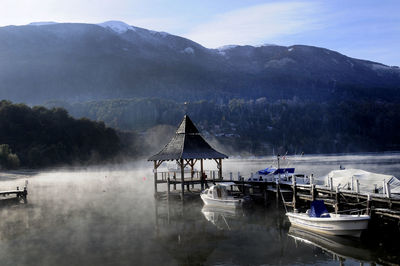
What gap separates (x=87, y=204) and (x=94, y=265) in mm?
24316

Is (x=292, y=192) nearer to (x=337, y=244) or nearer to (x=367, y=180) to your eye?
(x=367, y=180)

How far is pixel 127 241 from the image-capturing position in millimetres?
26438

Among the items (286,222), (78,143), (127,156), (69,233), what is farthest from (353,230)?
(127,156)

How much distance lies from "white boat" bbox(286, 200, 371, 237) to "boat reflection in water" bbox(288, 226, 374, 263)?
395mm

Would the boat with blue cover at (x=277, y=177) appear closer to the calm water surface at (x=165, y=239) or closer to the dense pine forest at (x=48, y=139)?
the calm water surface at (x=165, y=239)

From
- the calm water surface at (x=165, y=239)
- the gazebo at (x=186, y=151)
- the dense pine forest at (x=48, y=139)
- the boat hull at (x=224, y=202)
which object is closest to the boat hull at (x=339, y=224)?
the calm water surface at (x=165, y=239)

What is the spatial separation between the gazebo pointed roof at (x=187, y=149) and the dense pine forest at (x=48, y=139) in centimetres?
5301

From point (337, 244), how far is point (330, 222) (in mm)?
1976

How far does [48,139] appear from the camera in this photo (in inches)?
4220

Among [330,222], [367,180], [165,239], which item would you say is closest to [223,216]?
[165,239]

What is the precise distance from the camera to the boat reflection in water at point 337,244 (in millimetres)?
21462

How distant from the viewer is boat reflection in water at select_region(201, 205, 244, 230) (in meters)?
30.5

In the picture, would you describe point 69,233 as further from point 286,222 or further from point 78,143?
point 78,143

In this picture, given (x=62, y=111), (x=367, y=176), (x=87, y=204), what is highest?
(x=62, y=111)
